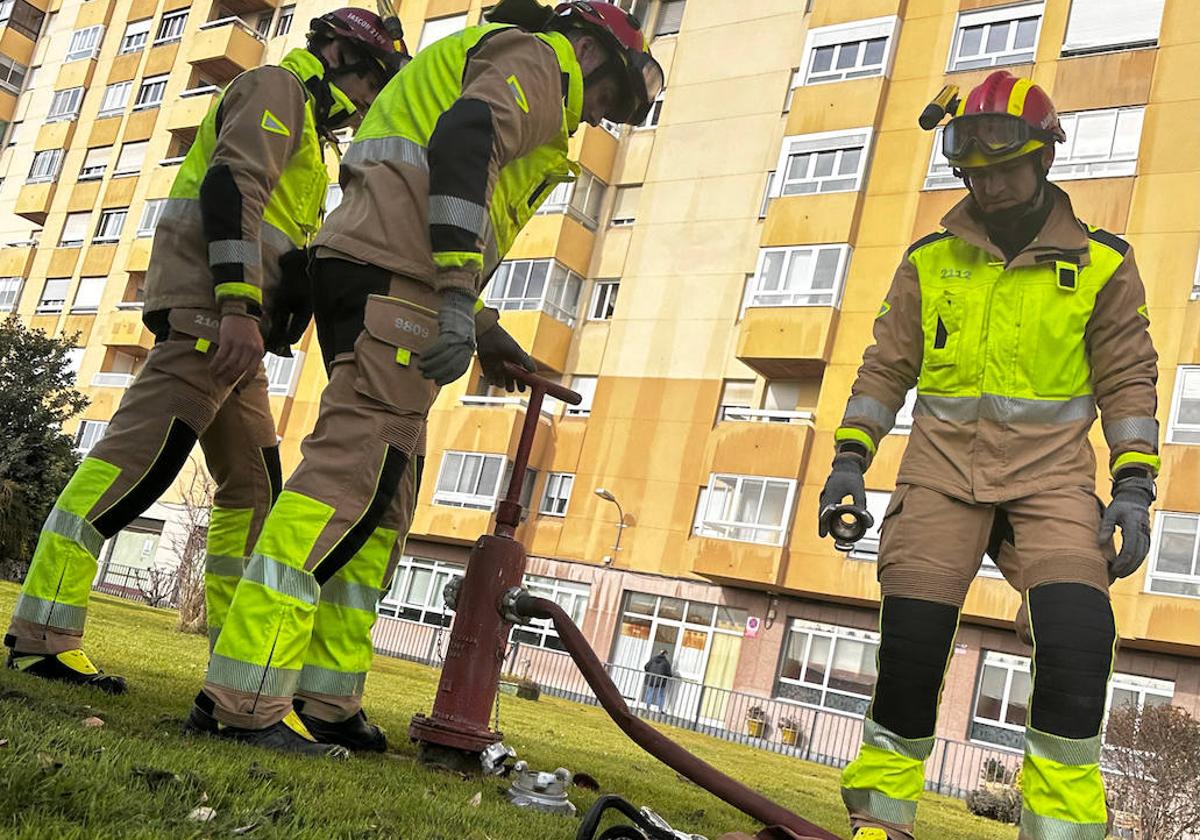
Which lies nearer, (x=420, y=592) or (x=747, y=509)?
(x=747, y=509)

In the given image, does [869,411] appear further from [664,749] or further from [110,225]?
[110,225]

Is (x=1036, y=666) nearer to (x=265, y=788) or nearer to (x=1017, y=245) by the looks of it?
(x=1017, y=245)

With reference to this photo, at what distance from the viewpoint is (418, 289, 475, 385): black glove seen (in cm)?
365

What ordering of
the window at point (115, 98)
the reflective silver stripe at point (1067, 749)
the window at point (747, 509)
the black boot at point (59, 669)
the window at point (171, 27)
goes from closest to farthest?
the reflective silver stripe at point (1067, 749)
the black boot at point (59, 669)
the window at point (747, 509)
the window at point (171, 27)
the window at point (115, 98)

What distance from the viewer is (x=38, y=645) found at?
13.6 feet

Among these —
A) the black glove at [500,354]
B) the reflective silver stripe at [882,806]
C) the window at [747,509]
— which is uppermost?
the window at [747,509]

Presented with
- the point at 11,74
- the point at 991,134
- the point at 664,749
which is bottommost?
the point at 664,749

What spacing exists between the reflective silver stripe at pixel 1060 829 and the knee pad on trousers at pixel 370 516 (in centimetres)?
209

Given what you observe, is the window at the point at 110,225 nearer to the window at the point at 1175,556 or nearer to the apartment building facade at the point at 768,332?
the apartment building facade at the point at 768,332

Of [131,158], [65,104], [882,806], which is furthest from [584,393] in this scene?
[65,104]

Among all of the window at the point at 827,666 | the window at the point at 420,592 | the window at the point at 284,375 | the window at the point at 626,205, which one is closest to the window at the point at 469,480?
the window at the point at 420,592

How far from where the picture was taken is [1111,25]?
2691cm

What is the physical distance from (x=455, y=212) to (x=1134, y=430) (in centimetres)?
223

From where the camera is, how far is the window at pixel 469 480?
32.4 metres
